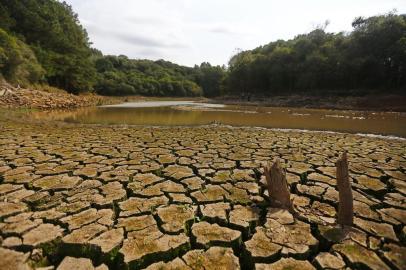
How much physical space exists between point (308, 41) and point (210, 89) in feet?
115

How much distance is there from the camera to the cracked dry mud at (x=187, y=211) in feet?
6.40

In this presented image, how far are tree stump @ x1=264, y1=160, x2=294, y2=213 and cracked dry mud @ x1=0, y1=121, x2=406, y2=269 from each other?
0.10 m

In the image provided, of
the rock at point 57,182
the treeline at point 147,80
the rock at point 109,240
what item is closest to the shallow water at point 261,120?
the rock at point 57,182

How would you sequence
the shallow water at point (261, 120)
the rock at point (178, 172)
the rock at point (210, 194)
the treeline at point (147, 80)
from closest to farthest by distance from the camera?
1. the rock at point (210, 194)
2. the rock at point (178, 172)
3. the shallow water at point (261, 120)
4. the treeline at point (147, 80)

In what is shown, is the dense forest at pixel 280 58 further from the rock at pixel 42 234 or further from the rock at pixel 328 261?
the rock at pixel 328 261

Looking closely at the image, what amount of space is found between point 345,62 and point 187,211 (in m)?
27.9

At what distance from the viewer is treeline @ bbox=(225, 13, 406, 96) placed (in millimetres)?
23328

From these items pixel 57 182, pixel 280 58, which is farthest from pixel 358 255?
pixel 280 58

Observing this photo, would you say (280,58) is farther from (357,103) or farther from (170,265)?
(170,265)

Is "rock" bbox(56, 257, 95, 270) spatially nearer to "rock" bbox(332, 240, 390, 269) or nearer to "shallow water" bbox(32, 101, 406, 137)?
"rock" bbox(332, 240, 390, 269)

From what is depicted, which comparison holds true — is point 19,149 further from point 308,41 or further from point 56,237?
point 308,41

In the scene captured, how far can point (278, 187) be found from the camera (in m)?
2.66

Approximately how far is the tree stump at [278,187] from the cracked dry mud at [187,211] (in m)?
0.10

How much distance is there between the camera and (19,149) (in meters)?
4.84
